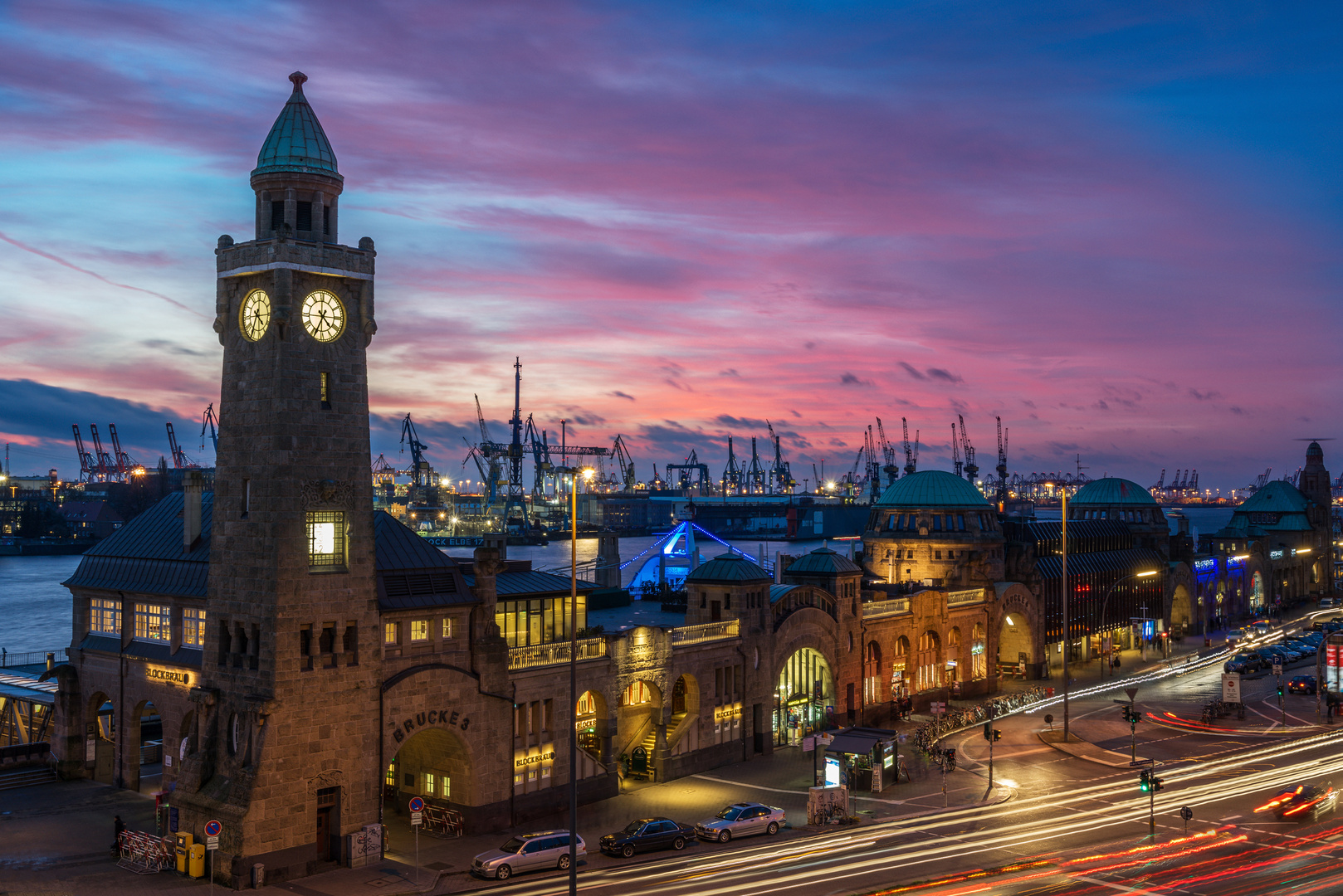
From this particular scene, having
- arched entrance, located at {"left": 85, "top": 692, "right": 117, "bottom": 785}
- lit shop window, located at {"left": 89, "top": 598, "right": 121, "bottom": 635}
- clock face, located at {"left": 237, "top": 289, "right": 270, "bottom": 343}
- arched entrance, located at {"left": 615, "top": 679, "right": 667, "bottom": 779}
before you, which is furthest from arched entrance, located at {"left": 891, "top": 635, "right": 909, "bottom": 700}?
clock face, located at {"left": 237, "top": 289, "right": 270, "bottom": 343}

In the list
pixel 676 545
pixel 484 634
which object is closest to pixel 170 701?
pixel 484 634

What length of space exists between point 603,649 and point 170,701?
20.4 meters

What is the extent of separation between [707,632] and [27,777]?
117 ft

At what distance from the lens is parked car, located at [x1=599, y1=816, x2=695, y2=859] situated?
46.8 meters

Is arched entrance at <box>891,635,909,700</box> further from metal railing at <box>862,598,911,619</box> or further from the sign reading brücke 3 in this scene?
the sign reading brücke 3

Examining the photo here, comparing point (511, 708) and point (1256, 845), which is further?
point (511, 708)

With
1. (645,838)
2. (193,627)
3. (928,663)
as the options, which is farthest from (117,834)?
(928,663)

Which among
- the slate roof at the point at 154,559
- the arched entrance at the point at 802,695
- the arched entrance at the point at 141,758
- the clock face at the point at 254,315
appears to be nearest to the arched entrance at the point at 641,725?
the arched entrance at the point at 802,695

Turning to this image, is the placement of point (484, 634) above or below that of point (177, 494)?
below

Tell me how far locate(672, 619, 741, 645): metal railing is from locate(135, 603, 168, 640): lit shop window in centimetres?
2546

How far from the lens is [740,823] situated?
49.8 m

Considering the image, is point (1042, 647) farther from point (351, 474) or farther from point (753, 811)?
point (351, 474)

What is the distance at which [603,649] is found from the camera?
5725cm

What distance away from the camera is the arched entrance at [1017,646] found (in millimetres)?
100312
